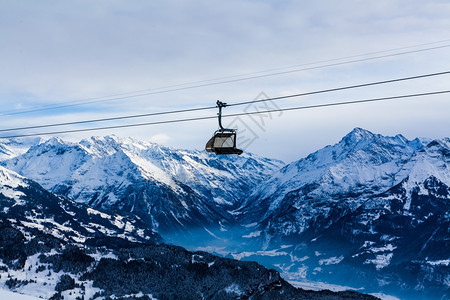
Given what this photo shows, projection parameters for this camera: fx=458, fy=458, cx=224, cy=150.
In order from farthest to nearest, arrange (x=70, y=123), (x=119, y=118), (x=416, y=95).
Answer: (x=70, y=123) → (x=119, y=118) → (x=416, y=95)

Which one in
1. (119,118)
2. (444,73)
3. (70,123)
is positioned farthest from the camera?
(70,123)

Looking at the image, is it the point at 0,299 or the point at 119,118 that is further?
the point at 119,118

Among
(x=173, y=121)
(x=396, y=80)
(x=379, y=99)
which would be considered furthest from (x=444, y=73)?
(x=173, y=121)

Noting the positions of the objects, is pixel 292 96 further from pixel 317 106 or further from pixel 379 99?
pixel 379 99

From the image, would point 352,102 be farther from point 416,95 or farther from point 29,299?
point 29,299

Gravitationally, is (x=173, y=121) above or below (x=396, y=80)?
below

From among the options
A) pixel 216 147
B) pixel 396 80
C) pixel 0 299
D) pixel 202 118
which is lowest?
pixel 0 299

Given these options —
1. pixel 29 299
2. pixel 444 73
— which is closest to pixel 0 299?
pixel 29 299

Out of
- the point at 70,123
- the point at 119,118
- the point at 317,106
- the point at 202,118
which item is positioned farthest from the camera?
the point at 70,123

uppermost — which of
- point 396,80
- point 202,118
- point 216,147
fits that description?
point 396,80
